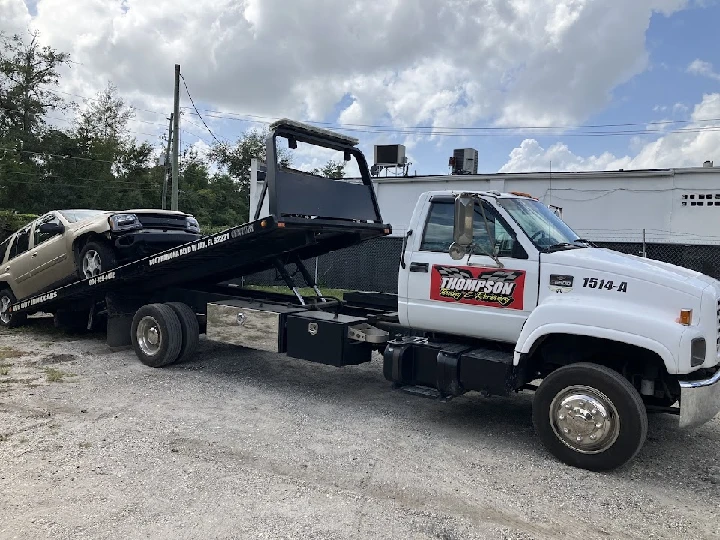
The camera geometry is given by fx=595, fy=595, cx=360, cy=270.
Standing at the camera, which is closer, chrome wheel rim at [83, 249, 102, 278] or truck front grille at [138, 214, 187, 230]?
chrome wheel rim at [83, 249, 102, 278]

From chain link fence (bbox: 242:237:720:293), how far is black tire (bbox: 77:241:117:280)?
6.28 m

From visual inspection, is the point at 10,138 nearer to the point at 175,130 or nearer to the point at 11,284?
the point at 175,130

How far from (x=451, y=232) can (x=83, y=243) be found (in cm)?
596

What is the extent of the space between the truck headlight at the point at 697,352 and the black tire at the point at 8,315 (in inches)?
407

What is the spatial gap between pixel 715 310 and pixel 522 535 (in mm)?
2448

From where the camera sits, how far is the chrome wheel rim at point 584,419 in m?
4.73

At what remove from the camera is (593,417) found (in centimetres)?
477

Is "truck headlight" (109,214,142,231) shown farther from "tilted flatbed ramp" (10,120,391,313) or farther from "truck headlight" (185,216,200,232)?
"truck headlight" (185,216,200,232)

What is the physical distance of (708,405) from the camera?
15.2ft

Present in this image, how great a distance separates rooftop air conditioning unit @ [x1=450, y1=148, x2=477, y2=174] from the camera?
20.3 m

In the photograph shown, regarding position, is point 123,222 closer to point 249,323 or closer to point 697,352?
point 249,323

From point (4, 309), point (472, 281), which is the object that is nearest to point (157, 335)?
point (472, 281)

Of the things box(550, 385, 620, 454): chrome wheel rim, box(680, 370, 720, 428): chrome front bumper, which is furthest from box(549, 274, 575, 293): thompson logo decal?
→ box(680, 370, 720, 428): chrome front bumper

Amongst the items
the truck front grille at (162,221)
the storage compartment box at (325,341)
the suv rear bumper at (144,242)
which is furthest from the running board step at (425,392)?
the truck front grille at (162,221)
